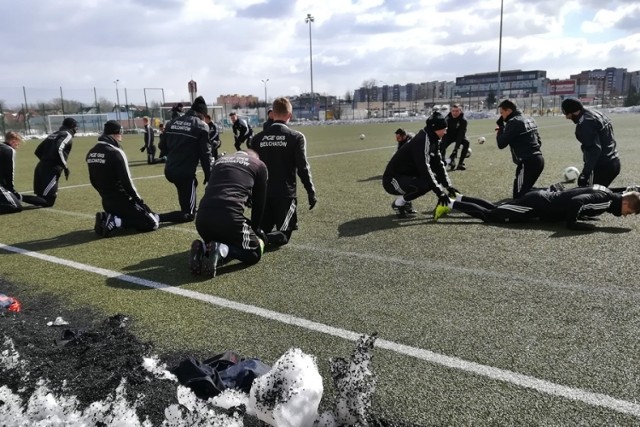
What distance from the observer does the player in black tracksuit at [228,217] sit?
495 centimetres

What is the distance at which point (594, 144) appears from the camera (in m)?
7.15

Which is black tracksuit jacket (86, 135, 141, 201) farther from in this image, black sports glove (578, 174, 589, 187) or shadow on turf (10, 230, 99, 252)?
black sports glove (578, 174, 589, 187)

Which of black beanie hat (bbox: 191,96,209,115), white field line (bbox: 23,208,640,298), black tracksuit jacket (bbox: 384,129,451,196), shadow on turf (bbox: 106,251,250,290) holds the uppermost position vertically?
black beanie hat (bbox: 191,96,209,115)

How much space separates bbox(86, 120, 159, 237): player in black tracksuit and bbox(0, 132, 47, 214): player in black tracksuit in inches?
114

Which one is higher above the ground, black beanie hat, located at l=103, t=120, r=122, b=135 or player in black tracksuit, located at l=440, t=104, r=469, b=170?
black beanie hat, located at l=103, t=120, r=122, b=135

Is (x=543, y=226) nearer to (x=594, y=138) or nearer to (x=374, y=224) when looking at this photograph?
(x=594, y=138)

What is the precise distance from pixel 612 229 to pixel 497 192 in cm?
313

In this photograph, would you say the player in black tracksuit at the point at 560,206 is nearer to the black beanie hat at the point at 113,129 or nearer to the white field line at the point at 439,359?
the white field line at the point at 439,359

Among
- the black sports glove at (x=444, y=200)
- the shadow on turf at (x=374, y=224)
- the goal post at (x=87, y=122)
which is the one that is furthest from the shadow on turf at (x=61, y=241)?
the goal post at (x=87, y=122)

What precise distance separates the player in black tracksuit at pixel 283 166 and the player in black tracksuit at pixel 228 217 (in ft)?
1.99

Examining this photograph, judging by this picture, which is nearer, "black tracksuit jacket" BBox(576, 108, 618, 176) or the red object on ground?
the red object on ground

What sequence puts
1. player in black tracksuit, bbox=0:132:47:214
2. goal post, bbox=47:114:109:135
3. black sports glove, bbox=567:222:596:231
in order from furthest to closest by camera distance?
1. goal post, bbox=47:114:109:135
2. player in black tracksuit, bbox=0:132:47:214
3. black sports glove, bbox=567:222:596:231

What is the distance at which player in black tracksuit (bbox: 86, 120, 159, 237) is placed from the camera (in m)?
6.78

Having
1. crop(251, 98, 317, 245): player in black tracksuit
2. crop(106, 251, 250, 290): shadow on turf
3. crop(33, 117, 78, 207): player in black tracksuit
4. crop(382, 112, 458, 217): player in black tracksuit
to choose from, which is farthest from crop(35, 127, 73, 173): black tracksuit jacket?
crop(382, 112, 458, 217): player in black tracksuit
